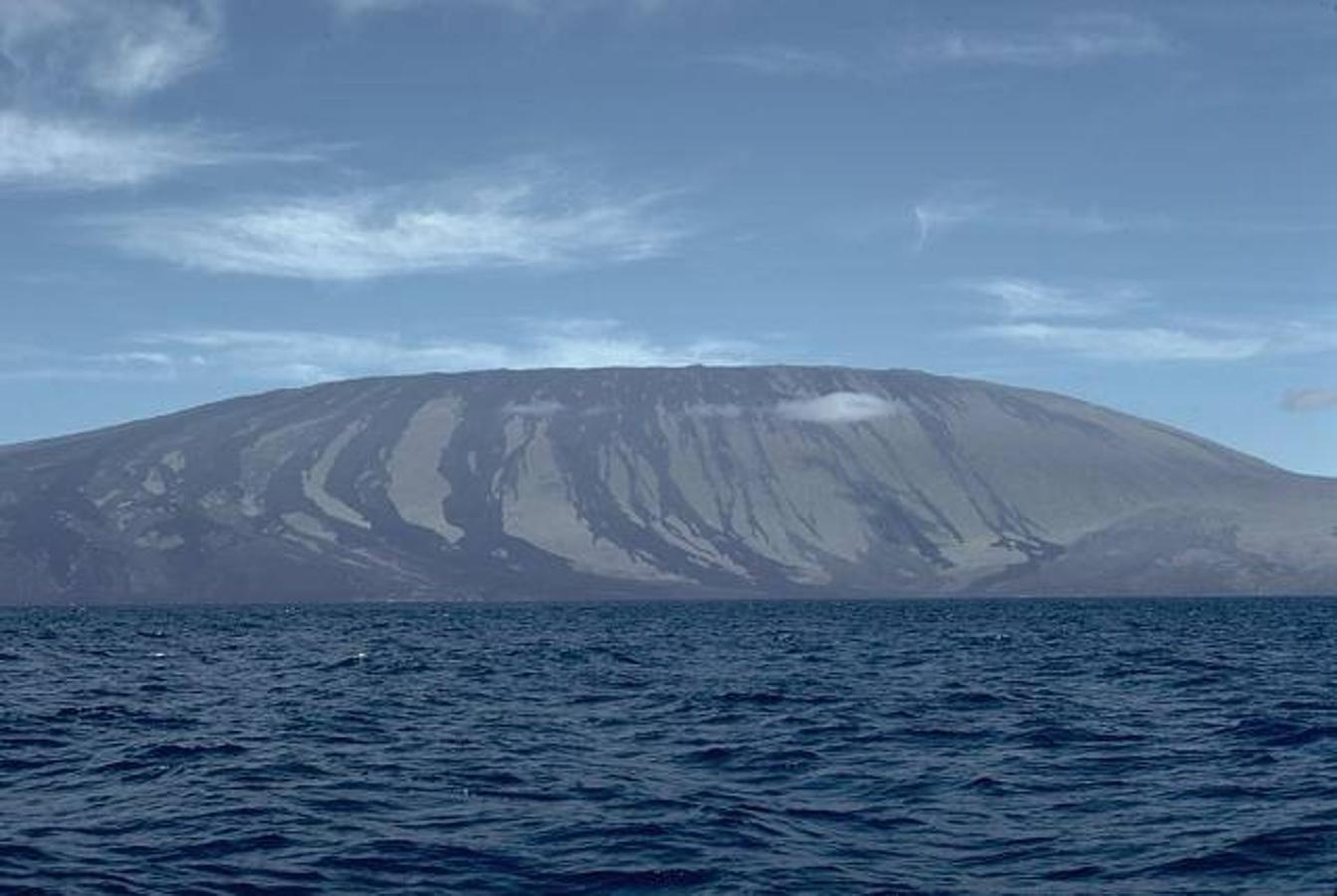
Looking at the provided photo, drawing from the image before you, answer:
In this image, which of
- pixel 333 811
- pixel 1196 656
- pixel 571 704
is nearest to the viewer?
pixel 333 811

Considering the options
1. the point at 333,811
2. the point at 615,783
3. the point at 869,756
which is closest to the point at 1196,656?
the point at 869,756

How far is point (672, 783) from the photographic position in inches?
1167

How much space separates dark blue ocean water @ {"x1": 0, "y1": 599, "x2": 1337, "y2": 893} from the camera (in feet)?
71.3

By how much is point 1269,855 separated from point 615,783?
11.6 meters

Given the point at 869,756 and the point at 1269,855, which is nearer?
the point at 1269,855

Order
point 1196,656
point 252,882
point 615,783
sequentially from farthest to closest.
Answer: point 1196,656 < point 615,783 < point 252,882

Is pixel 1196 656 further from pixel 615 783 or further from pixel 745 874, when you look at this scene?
pixel 745 874

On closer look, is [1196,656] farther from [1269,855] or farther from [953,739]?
[1269,855]

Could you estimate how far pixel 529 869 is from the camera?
71.6 feet

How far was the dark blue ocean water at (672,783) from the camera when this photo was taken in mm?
21719

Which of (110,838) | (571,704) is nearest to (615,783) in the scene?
(110,838)

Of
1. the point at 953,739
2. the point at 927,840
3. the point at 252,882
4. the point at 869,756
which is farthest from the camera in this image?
the point at 953,739

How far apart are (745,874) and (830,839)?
2894 millimetres

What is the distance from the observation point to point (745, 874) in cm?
2147
